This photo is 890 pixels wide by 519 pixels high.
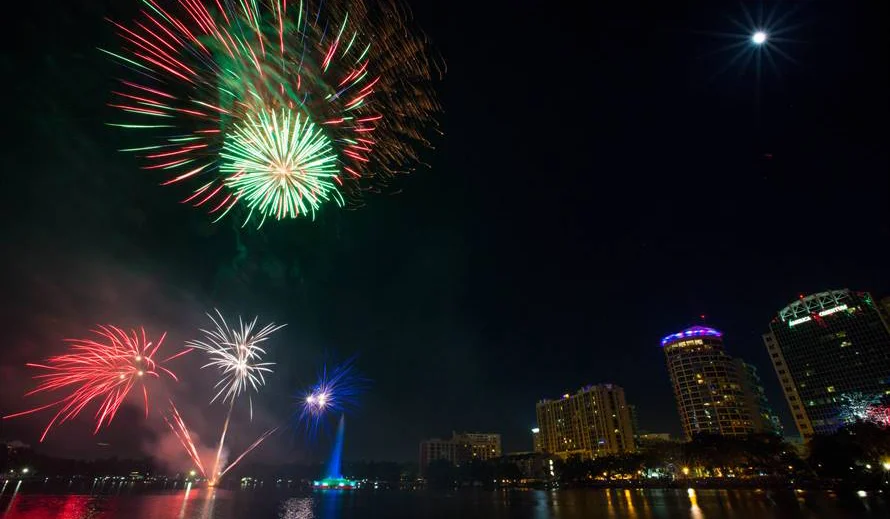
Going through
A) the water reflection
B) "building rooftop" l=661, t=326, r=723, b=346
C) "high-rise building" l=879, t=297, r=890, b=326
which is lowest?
the water reflection

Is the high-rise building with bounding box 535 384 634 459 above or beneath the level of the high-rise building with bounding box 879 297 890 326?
beneath

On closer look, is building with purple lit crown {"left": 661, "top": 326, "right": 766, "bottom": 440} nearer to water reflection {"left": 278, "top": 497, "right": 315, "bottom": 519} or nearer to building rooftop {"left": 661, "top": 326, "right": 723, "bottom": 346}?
building rooftop {"left": 661, "top": 326, "right": 723, "bottom": 346}

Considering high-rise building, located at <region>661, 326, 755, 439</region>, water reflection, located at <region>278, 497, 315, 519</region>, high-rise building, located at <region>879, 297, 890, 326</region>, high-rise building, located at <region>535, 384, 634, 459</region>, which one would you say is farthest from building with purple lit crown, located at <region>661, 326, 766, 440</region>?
water reflection, located at <region>278, 497, 315, 519</region>

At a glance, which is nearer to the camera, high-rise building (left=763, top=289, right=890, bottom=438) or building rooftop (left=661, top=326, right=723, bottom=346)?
high-rise building (left=763, top=289, right=890, bottom=438)

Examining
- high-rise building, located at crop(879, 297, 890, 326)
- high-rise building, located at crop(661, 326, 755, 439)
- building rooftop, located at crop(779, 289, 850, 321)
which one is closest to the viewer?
high-rise building, located at crop(879, 297, 890, 326)

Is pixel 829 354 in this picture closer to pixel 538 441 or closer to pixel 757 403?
pixel 757 403

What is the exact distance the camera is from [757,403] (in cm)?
15338

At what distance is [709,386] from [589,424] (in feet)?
154

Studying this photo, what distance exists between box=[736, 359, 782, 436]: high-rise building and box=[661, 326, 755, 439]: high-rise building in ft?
8.79

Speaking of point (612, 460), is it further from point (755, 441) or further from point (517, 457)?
point (517, 457)

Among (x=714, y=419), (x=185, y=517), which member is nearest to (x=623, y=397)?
(x=714, y=419)

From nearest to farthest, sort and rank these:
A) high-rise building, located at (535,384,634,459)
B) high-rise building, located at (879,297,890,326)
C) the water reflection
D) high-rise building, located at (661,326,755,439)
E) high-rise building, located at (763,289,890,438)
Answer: the water reflection
high-rise building, located at (763,289,890,438)
high-rise building, located at (879,297,890,326)
high-rise building, located at (661,326,755,439)
high-rise building, located at (535,384,634,459)

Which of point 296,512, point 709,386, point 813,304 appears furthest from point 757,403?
point 296,512

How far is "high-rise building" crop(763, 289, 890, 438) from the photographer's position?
105m
